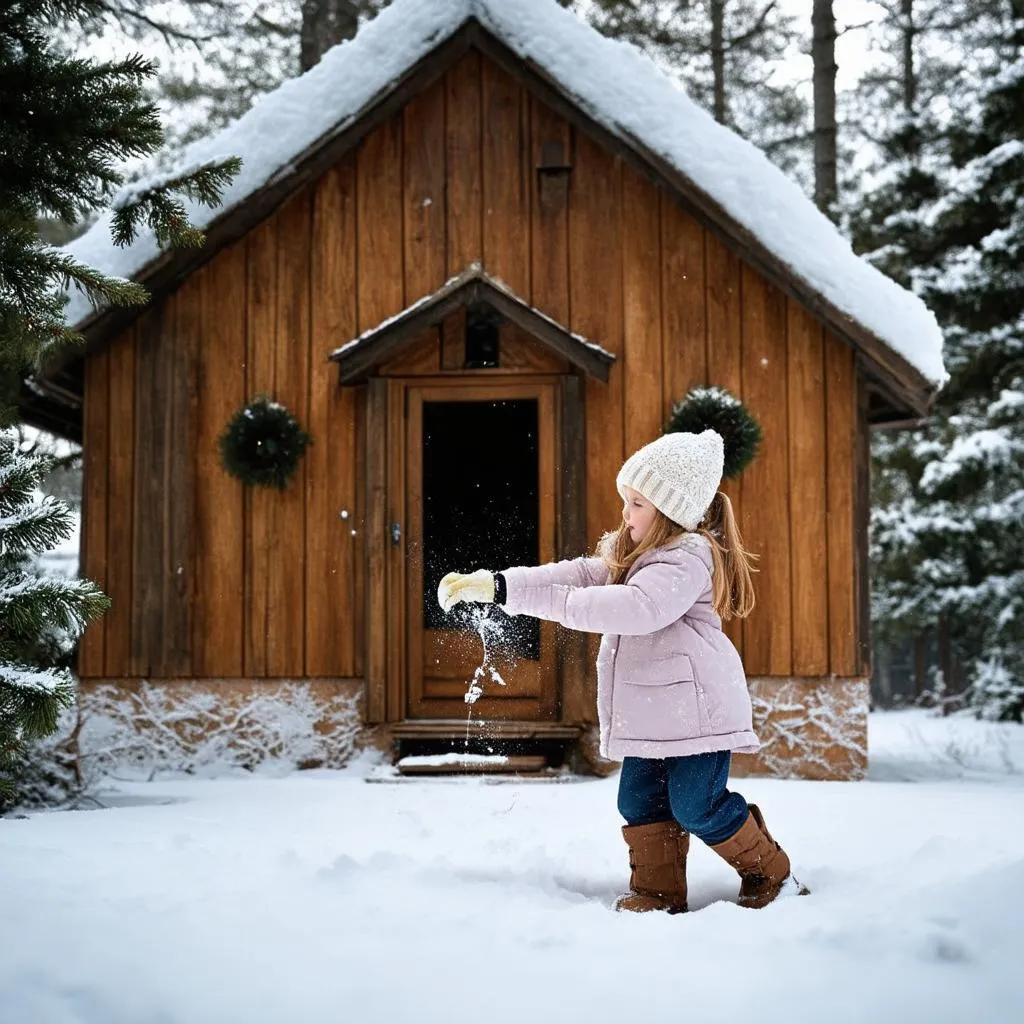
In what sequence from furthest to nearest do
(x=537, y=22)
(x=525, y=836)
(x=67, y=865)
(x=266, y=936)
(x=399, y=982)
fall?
(x=537, y=22)
(x=525, y=836)
(x=67, y=865)
(x=266, y=936)
(x=399, y=982)

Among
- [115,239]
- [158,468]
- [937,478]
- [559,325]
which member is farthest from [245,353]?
[937,478]

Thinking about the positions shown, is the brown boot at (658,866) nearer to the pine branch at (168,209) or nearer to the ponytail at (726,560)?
the ponytail at (726,560)

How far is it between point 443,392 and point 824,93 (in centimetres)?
903

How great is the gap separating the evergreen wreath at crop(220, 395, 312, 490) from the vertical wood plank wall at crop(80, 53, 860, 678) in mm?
140

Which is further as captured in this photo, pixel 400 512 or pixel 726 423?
pixel 400 512

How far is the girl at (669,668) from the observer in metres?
3.25

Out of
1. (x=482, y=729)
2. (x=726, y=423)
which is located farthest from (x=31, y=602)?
(x=726, y=423)

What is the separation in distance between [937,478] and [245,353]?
25.2 feet

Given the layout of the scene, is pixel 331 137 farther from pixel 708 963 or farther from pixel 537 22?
pixel 708 963

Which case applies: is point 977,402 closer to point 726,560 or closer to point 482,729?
point 482,729

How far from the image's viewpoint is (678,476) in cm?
340

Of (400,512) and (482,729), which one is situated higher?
(400,512)

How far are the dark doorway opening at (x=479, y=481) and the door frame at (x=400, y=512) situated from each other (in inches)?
38.1

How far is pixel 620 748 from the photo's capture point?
10.9 ft
